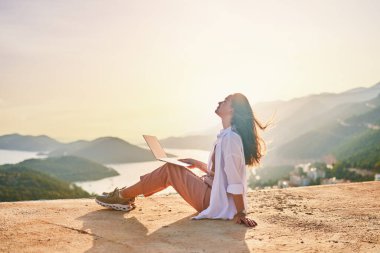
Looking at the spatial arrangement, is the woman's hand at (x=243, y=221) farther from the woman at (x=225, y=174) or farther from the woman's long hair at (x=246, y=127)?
the woman's long hair at (x=246, y=127)

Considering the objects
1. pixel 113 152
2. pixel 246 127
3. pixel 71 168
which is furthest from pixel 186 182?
pixel 113 152

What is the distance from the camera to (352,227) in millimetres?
3688

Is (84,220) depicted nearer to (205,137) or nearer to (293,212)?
(293,212)

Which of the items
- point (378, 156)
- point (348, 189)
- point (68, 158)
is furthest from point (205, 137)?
point (348, 189)

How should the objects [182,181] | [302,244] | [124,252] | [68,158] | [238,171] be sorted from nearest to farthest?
[124,252], [302,244], [238,171], [182,181], [68,158]

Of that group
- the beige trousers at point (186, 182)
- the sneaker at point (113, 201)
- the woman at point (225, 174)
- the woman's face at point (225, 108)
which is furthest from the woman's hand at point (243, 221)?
the sneaker at point (113, 201)

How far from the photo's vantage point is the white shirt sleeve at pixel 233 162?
11.5ft

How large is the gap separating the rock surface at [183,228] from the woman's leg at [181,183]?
0.22 meters

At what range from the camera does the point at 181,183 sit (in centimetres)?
387

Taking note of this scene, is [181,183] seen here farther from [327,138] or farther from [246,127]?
[327,138]

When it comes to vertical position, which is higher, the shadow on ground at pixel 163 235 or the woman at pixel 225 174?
the woman at pixel 225 174

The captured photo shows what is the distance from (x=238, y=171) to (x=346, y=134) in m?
79.2

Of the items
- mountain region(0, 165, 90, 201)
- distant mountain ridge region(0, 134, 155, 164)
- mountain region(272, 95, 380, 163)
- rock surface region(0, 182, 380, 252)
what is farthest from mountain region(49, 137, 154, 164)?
rock surface region(0, 182, 380, 252)

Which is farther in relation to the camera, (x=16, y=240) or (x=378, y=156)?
(x=378, y=156)
